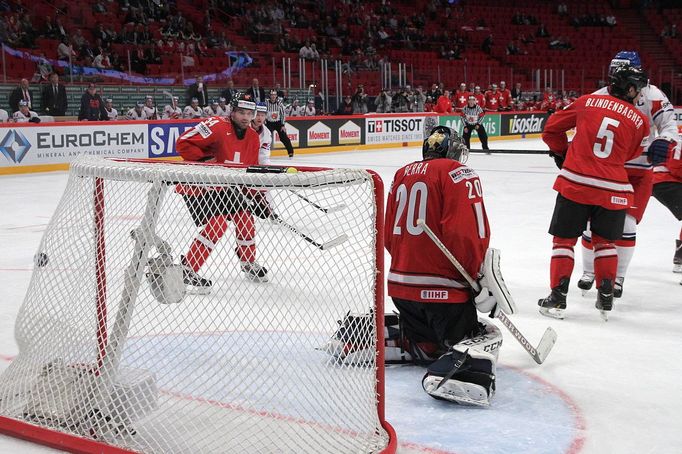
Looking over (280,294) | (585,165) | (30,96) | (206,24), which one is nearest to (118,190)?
(280,294)

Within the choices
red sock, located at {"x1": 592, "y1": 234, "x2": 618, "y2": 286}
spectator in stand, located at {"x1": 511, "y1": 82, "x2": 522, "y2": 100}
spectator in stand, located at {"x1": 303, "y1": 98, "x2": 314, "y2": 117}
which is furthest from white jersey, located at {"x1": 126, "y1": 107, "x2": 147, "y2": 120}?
spectator in stand, located at {"x1": 511, "y1": 82, "x2": 522, "y2": 100}

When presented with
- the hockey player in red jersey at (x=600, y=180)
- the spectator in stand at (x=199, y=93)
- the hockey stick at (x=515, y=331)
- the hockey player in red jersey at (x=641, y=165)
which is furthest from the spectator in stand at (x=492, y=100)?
the hockey stick at (x=515, y=331)

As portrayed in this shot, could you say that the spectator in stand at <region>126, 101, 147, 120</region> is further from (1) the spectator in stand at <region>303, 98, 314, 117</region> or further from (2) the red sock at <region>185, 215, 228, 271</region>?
(2) the red sock at <region>185, 215, 228, 271</region>

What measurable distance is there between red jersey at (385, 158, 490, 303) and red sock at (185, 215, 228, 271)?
0.71 meters

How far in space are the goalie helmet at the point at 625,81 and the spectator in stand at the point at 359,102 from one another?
13.1m

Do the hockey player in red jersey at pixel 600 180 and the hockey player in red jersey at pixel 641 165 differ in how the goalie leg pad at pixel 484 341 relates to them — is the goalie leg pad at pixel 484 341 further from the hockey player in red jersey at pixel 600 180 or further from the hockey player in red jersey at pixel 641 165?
the hockey player in red jersey at pixel 641 165

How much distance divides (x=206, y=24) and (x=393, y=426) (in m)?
16.5

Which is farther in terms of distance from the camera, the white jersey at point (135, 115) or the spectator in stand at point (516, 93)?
the spectator in stand at point (516, 93)

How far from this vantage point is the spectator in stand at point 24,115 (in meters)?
11.3

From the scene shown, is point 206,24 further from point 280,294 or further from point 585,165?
point 280,294

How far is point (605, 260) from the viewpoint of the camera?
4.13 meters

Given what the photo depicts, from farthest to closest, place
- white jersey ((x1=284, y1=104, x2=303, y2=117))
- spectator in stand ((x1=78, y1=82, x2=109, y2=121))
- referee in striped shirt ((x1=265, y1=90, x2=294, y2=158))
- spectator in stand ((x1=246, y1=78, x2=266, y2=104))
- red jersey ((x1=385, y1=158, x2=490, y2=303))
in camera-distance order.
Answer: white jersey ((x1=284, y1=104, x2=303, y2=117)) < spectator in stand ((x1=246, y1=78, x2=266, y2=104)) < referee in striped shirt ((x1=265, y1=90, x2=294, y2=158)) < spectator in stand ((x1=78, y1=82, x2=109, y2=121)) < red jersey ((x1=385, y1=158, x2=490, y2=303))

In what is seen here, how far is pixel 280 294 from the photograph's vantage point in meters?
2.61

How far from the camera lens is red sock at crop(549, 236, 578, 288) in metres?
4.10
